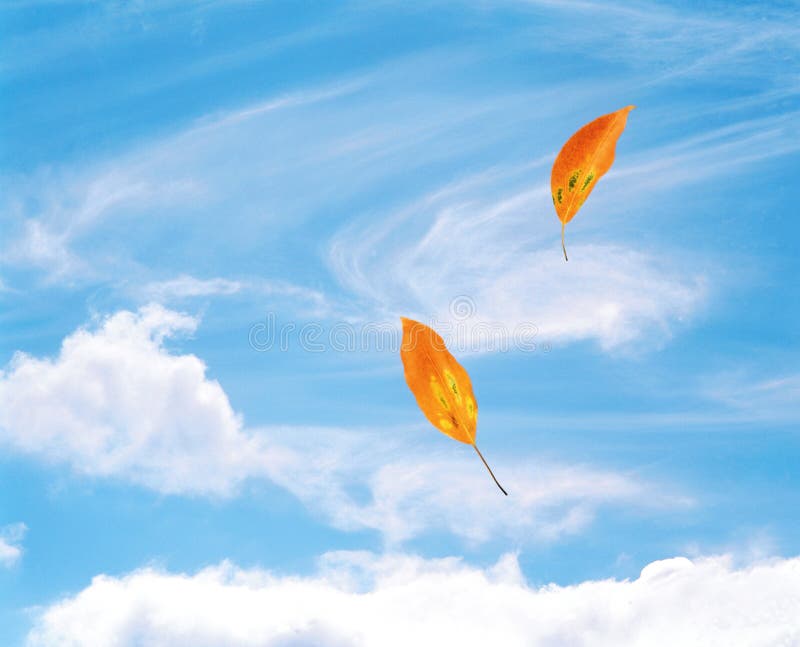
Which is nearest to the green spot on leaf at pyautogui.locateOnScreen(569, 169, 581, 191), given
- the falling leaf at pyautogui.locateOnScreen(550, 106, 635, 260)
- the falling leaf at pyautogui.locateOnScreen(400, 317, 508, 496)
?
the falling leaf at pyautogui.locateOnScreen(550, 106, 635, 260)

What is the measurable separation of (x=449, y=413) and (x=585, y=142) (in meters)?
2.34

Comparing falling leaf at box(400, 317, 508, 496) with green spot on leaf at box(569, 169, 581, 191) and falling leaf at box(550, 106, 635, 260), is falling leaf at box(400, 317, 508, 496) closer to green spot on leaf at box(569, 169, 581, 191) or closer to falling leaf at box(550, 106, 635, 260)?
falling leaf at box(550, 106, 635, 260)

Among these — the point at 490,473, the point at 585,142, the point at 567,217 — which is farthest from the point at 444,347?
the point at 585,142

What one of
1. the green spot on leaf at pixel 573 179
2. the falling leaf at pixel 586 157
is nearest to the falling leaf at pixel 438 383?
the falling leaf at pixel 586 157

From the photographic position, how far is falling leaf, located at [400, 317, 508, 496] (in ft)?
18.1

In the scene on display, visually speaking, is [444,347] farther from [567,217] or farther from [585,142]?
[585,142]

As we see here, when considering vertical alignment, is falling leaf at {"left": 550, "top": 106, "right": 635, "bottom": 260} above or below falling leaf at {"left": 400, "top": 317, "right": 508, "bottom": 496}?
above

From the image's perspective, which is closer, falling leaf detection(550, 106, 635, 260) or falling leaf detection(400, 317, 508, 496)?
falling leaf detection(400, 317, 508, 496)

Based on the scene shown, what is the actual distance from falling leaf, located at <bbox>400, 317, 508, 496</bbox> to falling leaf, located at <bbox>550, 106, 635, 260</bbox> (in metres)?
1.36

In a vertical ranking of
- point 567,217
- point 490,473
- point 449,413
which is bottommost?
point 490,473

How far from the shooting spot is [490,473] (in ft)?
18.4

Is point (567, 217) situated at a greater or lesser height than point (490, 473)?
greater

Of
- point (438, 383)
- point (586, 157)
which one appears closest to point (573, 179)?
point (586, 157)

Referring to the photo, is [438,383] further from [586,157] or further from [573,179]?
[586,157]
